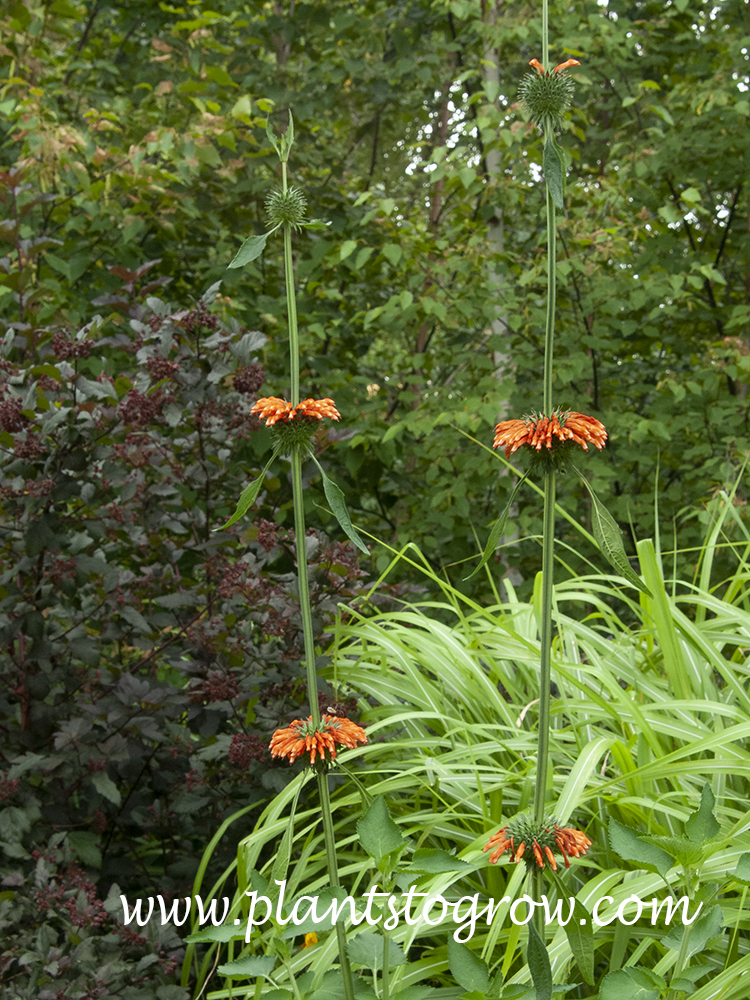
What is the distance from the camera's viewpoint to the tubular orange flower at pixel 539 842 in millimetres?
833

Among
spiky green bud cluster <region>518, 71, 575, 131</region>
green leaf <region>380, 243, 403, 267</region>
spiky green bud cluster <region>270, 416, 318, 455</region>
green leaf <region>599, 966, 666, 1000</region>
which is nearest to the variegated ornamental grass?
green leaf <region>599, 966, 666, 1000</region>

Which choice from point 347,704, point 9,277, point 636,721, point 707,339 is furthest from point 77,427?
point 707,339

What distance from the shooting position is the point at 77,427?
1.73 m

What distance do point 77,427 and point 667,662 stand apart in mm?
1301

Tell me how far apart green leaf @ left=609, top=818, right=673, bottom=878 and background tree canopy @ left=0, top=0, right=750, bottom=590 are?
88.7 inches

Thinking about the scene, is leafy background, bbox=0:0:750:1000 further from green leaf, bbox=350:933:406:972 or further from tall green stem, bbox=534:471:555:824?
tall green stem, bbox=534:471:555:824

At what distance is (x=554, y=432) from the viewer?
83 cm

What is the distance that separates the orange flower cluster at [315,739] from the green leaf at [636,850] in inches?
11.0

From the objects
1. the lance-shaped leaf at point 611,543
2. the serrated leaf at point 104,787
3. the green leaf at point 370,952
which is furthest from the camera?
the serrated leaf at point 104,787

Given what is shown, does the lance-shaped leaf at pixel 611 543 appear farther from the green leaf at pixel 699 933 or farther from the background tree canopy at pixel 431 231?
the background tree canopy at pixel 431 231

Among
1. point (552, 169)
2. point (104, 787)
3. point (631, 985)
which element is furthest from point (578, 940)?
point (104, 787)

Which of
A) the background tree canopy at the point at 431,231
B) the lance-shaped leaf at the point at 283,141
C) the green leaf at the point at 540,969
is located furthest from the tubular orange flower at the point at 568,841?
the background tree canopy at the point at 431,231

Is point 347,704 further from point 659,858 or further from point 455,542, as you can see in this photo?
point 455,542

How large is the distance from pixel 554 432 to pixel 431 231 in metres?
3.96
